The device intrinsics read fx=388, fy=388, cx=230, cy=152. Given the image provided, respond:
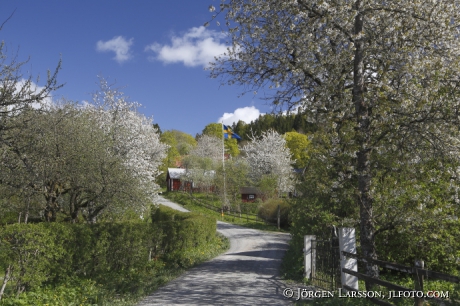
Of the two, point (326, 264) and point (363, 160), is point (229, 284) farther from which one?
point (363, 160)

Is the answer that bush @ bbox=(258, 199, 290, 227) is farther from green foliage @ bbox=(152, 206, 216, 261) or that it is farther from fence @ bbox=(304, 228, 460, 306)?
fence @ bbox=(304, 228, 460, 306)

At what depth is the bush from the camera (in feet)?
109

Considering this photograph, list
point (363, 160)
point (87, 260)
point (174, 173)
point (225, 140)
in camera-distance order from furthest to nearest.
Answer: point (225, 140) → point (174, 173) → point (87, 260) → point (363, 160)

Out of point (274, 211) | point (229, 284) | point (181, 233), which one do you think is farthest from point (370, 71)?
point (274, 211)

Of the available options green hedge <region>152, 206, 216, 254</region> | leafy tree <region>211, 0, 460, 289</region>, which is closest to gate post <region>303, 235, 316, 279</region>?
leafy tree <region>211, 0, 460, 289</region>

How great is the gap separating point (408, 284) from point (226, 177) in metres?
33.2

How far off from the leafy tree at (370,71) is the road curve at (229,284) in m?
2.78

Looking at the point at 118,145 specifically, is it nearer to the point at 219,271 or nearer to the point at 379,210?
the point at 219,271

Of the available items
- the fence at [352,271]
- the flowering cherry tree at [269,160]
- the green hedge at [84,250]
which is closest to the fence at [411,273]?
the fence at [352,271]

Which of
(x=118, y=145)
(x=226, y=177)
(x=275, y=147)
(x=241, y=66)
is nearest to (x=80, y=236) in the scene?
(x=241, y=66)

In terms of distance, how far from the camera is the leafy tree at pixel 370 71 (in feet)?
25.1

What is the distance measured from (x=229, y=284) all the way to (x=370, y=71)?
662 cm

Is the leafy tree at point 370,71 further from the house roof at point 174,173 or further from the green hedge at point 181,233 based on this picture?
the house roof at point 174,173

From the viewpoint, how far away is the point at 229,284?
10.6m
